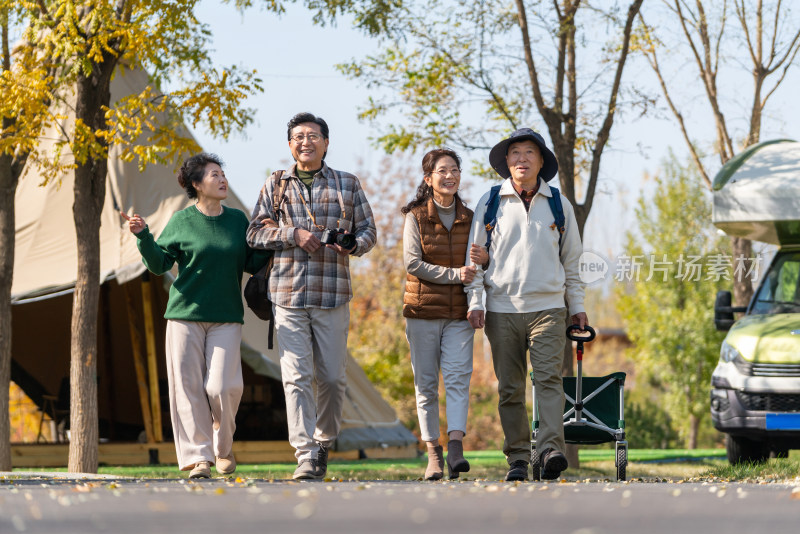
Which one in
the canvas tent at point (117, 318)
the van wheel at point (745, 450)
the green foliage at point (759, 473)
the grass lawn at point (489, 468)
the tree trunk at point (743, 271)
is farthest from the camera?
the tree trunk at point (743, 271)

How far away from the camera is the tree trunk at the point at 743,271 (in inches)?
591

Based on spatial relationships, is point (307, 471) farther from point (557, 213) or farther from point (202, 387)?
point (557, 213)

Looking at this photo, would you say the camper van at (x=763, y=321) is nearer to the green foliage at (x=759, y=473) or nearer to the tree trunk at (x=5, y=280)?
the green foliage at (x=759, y=473)

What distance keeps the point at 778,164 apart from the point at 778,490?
519cm

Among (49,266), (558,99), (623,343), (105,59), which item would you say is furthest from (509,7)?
(623,343)

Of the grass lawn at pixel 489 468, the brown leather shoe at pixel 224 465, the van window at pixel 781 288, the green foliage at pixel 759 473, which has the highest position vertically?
the van window at pixel 781 288

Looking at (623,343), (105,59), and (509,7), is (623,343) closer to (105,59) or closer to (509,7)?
(509,7)

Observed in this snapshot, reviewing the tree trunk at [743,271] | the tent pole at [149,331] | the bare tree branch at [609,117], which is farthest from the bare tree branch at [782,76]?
the tent pole at [149,331]

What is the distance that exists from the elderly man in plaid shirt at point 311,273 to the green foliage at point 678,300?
17.8m

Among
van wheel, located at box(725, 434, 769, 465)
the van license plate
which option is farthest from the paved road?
van wheel, located at box(725, 434, 769, 465)

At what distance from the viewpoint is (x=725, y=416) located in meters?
9.48

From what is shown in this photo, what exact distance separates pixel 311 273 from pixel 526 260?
1.15 metres

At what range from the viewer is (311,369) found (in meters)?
6.55

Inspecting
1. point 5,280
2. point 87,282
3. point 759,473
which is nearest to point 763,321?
point 759,473
